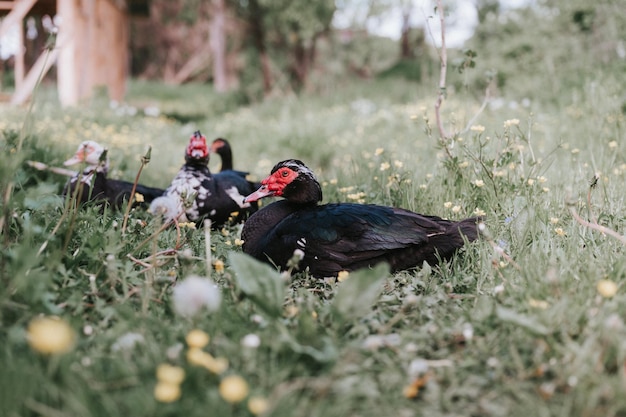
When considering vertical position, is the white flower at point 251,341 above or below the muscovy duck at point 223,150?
below

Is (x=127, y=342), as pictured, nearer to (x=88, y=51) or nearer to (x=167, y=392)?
(x=167, y=392)

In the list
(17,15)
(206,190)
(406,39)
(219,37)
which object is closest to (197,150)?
(206,190)

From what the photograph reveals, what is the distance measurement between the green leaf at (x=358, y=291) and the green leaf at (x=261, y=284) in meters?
0.21

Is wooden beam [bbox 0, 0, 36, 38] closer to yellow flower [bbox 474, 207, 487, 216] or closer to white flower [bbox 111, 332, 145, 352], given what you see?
yellow flower [bbox 474, 207, 487, 216]

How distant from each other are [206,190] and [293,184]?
108 centimetres

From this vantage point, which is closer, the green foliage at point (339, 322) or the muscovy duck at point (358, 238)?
the green foliage at point (339, 322)

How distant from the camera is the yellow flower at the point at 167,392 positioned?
142cm

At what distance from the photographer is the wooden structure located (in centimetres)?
971

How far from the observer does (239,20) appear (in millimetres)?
13930

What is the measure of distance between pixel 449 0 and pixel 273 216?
14537 millimetres

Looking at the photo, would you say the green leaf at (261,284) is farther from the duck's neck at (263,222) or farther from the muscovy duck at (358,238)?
the duck's neck at (263,222)

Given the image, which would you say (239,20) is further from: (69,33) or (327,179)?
(327,179)

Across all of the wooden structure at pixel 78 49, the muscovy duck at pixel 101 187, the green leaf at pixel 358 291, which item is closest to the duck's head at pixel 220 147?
the muscovy duck at pixel 101 187

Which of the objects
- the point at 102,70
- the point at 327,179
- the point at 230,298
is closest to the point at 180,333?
the point at 230,298
